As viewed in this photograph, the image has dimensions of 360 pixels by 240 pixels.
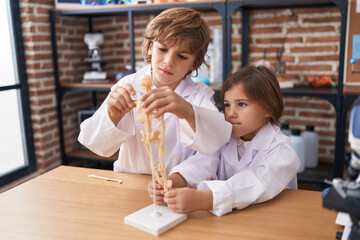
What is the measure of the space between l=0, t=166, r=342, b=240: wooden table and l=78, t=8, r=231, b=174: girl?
160mm

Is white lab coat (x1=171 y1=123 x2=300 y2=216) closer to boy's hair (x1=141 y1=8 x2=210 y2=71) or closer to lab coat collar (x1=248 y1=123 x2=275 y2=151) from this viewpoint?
lab coat collar (x1=248 y1=123 x2=275 y2=151)

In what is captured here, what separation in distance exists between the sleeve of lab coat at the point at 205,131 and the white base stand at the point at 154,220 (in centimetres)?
20

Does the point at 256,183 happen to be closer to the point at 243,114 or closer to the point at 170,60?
the point at 243,114

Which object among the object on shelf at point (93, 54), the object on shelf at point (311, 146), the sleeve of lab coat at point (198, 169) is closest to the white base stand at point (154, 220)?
the sleeve of lab coat at point (198, 169)

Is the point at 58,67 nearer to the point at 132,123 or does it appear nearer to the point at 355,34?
the point at 132,123

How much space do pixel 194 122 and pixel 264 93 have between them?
1.09 feet

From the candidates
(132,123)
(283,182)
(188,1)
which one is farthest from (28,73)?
(283,182)

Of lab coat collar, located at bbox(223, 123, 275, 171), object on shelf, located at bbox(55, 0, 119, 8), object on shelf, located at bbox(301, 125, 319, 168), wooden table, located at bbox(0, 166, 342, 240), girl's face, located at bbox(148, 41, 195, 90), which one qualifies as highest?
object on shelf, located at bbox(55, 0, 119, 8)

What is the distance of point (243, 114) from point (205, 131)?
226 millimetres

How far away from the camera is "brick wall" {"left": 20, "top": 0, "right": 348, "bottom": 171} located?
2.56m

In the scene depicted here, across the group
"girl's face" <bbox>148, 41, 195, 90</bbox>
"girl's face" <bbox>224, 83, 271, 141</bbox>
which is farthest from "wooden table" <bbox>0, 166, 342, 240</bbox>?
"girl's face" <bbox>148, 41, 195, 90</bbox>

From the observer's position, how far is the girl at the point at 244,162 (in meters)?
0.93

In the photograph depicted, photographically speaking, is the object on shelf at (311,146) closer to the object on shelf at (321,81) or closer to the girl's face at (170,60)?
the object on shelf at (321,81)

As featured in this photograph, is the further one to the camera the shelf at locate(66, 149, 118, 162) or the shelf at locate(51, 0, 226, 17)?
the shelf at locate(66, 149, 118, 162)
